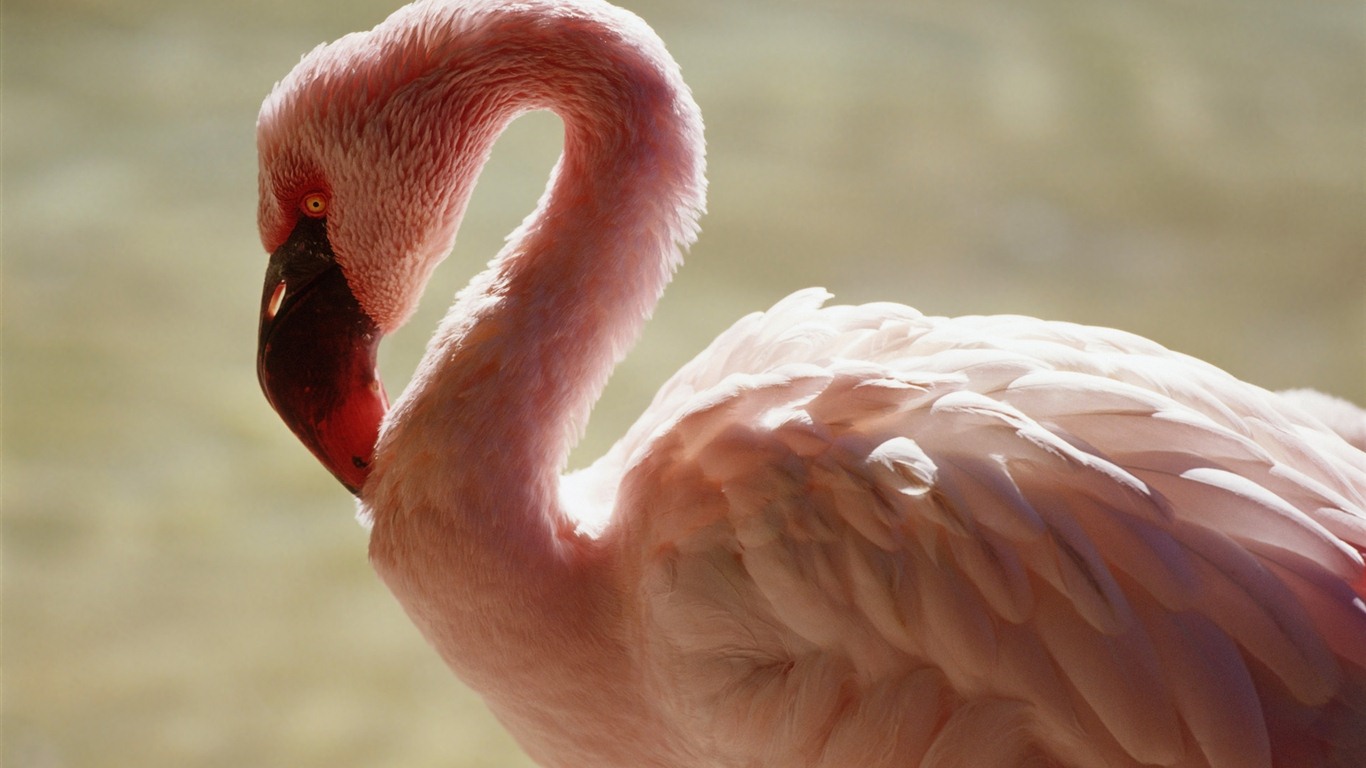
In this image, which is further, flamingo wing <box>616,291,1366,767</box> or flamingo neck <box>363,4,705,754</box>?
flamingo neck <box>363,4,705,754</box>

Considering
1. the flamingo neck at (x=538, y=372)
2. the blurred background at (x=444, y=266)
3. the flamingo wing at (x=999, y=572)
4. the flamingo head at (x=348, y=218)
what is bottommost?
the flamingo wing at (x=999, y=572)

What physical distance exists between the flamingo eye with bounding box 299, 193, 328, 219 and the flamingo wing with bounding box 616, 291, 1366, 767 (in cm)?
45

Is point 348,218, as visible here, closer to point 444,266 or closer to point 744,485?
point 744,485

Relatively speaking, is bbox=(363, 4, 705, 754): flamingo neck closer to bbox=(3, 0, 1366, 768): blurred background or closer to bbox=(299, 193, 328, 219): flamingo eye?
bbox=(299, 193, 328, 219): flamingo eye

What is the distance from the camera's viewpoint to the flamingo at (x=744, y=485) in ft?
3.54

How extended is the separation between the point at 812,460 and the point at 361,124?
1.85 ft

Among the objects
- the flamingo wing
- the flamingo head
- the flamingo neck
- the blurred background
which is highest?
the blurred background

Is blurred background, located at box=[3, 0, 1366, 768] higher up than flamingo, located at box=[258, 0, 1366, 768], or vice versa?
blurred background, located at box=[3, 0, 1366, 768]

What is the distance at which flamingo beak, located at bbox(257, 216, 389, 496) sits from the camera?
1.35 m

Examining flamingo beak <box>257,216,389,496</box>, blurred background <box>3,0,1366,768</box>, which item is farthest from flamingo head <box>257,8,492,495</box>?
blurred background <box>3,0,1366,768</box>

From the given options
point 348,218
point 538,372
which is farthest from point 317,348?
point 538,372

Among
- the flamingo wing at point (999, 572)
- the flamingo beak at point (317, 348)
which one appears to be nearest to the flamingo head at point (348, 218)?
the flamingo beak at point (317, 348)

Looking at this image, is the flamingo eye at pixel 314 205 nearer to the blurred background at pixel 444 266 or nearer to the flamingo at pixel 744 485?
the flamingo at pixel 744 485

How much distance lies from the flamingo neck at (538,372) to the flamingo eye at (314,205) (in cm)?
16
